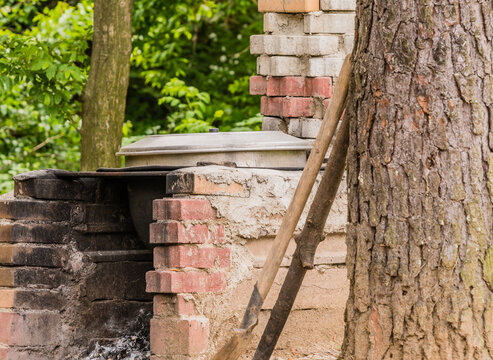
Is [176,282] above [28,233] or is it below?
below

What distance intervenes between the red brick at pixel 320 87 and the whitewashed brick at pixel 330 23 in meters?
0.27

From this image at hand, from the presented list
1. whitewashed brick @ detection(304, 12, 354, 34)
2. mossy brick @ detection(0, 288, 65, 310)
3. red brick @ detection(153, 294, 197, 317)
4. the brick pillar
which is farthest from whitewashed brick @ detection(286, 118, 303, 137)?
mossy brick @ detection(0, 288, 65, 310)

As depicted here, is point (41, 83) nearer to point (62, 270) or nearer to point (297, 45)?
point (297, 45)

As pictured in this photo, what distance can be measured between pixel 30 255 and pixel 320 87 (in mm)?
1797

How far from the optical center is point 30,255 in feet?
13.3

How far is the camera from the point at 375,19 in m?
2.45

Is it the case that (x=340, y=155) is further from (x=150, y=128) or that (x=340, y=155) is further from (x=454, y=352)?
(x=150, y=128)

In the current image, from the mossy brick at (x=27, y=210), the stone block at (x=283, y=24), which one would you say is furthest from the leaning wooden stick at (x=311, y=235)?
the stone block at (x=283, y=24)

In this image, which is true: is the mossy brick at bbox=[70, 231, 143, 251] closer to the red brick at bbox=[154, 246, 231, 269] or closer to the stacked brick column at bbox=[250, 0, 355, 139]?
the red brick at bbox=[154, 246, 231, 269]

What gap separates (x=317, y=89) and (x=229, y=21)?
20.0 ft

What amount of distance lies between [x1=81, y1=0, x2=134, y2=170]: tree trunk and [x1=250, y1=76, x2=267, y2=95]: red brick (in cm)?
170

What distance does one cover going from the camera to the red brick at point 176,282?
3.56 metres

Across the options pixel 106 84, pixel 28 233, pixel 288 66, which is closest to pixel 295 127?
pixel 288 66

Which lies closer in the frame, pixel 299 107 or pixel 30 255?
pixel 30 255
